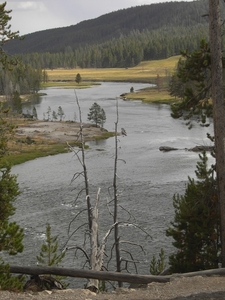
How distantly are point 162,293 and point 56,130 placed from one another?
67.6 meters

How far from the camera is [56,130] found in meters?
78.1

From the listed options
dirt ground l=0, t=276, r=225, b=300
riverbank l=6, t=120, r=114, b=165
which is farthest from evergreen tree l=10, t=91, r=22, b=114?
dirt ground l=0, t=276, r=225, b=300

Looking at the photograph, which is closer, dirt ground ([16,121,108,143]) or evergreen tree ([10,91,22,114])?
dirt ground ([16,121,108,143])

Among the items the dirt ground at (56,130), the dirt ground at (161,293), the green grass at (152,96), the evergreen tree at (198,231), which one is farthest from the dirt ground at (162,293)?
the green grass at (152,96)

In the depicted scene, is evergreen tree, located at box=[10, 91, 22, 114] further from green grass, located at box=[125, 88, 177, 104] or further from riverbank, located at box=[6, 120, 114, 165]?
green grass, located at box=[125, 88, 177, 104]

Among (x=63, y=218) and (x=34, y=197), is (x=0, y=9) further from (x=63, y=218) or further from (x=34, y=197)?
(x=34, y=197)

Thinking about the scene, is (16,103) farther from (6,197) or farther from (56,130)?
(6,197)

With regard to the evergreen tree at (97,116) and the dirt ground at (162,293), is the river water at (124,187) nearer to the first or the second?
the dirt ground at (162,293)

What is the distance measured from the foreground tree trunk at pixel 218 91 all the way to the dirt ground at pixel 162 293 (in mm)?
1563

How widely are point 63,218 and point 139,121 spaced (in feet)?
161

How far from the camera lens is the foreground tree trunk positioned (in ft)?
40.6

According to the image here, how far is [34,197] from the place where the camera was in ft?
127

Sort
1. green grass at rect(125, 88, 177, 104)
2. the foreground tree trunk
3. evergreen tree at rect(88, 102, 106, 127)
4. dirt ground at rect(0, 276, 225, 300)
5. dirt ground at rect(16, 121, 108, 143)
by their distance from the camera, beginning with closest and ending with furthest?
dirt ground at rect(0, 276, 225, 300) < the foreground tree trunk < dirt ground at rect(16, 121, 108, 143) < evergreen tree at rect(88, 102, 106, 127) < green grass at rect(125, 88, 177, 104)

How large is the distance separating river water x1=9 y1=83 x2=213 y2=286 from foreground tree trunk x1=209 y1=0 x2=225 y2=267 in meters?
3.63
